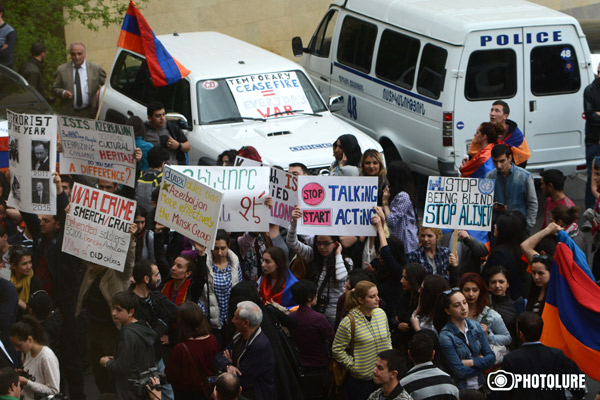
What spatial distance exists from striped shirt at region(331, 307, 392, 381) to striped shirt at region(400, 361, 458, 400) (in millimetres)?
652

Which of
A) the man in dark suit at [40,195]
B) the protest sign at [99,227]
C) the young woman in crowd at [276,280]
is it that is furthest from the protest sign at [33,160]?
the young woman in crowd at [276,280]

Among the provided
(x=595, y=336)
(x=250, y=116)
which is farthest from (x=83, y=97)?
(x=595, y=336)

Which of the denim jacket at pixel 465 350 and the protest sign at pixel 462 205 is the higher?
the protest sign at pixel 462 205

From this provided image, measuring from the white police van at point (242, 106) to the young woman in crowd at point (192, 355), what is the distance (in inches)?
179

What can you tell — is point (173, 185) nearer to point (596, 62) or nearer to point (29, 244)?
point (29, 244)

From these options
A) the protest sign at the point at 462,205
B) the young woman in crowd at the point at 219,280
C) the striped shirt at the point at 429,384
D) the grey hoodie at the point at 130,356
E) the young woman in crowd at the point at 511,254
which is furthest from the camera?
the protest sign at the point at 462,205

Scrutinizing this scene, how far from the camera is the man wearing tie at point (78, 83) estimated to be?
47.6 ft

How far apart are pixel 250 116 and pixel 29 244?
4113 millimetres

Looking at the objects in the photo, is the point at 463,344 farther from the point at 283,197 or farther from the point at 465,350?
the point at 283,197

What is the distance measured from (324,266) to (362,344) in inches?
49.8

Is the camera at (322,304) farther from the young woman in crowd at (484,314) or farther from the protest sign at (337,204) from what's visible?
the young woman in crowd at (484,314)

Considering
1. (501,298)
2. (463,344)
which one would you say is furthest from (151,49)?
(463,344)

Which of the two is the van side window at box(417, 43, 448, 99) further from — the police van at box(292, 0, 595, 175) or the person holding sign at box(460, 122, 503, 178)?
the person holding sign at box(460, 122, 503, 178)

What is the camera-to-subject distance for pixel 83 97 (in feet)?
48.2
